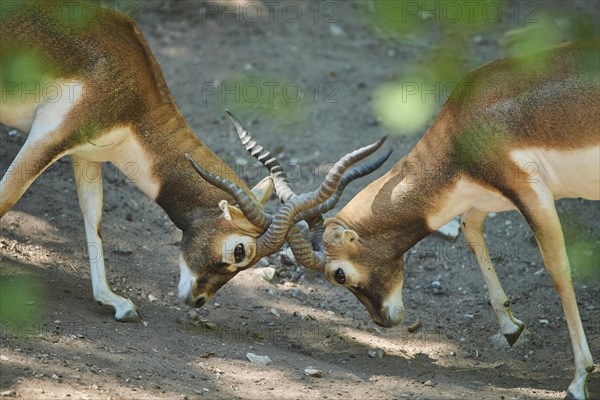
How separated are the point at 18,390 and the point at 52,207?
4423 millimetres

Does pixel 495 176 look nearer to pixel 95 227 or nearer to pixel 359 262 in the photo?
pixel 359 262

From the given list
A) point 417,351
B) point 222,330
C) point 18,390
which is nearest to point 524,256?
point 417,351

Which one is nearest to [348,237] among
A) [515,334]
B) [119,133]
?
[515,334]

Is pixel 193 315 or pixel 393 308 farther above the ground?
pixel 393 308

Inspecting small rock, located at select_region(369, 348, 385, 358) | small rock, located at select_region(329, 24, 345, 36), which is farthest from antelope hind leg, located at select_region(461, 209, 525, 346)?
small rock, located at select_region(329, 24, 345, 36)

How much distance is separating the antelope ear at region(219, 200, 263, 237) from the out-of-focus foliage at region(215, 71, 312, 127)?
16.2ft

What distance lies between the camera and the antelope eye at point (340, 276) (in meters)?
7.77

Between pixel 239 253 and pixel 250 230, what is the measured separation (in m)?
0.23

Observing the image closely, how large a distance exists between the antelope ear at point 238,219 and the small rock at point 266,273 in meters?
1.94

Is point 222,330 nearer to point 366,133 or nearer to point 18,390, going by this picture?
point 18,390

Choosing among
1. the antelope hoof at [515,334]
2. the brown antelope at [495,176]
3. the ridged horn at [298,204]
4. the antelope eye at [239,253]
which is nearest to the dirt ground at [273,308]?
the antelope hoof at [515,334]

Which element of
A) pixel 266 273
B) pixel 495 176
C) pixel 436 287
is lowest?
pixel 436 287

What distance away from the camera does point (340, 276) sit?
7785 millimetres

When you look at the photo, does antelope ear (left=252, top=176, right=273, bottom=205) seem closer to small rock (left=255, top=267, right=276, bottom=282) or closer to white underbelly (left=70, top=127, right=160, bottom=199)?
white underbelly (left=70, top=127, right=160, bottom=199)
